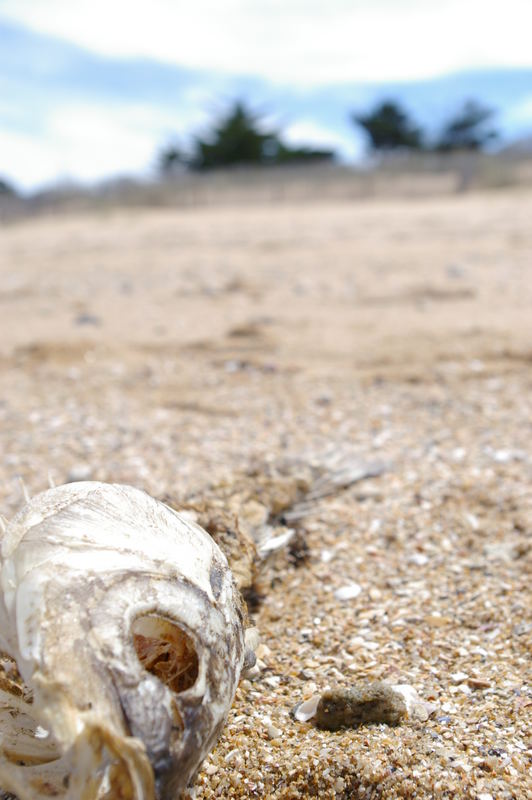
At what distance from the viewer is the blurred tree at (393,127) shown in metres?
39.9

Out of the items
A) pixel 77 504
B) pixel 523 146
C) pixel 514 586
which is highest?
pixel 523 146

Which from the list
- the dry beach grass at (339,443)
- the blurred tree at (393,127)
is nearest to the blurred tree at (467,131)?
the blurred tree at (393,127)

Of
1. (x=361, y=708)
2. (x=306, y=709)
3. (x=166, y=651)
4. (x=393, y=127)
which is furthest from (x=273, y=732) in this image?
(x=393, y=127)

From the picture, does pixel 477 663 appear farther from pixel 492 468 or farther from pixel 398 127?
pixel 398 127

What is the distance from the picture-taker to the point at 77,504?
5.25 feet

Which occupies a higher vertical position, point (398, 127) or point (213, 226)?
point (398, 127)

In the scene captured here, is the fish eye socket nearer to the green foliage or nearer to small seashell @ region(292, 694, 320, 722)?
small seashell @ region(292, 694, 320, 722)

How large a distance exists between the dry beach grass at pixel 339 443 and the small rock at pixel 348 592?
19 mm

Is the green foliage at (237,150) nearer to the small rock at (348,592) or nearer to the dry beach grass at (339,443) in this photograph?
the dry beach grass at (339,443)

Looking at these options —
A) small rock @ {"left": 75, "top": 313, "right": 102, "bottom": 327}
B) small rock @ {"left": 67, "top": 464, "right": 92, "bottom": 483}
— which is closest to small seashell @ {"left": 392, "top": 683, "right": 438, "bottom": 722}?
small rock @ {"left": 67, "top": 464, "right": 92, "bottom": 483}

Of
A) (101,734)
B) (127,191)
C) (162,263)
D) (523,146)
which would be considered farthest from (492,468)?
(523,146)

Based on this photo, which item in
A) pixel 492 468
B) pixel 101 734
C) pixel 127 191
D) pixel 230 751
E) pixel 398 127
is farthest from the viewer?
pixel 398 127

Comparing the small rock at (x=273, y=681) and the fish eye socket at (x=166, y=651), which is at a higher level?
the fish eye socket at (x=166, y=651)

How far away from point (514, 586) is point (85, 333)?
4315mm
